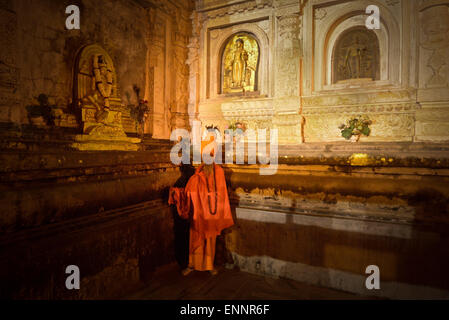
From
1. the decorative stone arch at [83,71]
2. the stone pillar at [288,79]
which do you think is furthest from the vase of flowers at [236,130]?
the decorative stone arch at [83,71]

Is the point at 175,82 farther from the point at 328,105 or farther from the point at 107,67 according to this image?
the point at 328,105

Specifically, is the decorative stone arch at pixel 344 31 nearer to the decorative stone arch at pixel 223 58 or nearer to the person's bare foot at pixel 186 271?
the decorative stone arch at pixel 223 58

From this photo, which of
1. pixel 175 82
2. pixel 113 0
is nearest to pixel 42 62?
pixel 113 0

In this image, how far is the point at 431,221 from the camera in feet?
8.38

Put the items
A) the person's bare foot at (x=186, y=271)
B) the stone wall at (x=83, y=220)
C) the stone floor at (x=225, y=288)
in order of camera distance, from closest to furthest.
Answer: the stone wall at (x=83, y=220)
the stone floor at (x=225, y=288)
the person's bare foot at (x=186, y=271)

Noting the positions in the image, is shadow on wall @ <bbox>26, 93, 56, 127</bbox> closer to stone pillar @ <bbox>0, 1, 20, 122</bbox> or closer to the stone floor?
stone pillar @ <bbox>0, 1, 20, 122</bbox>

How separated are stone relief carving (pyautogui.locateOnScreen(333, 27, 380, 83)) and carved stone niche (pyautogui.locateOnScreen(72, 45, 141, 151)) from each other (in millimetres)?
5589

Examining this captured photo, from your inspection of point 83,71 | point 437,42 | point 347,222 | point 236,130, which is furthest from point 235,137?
point 437,42

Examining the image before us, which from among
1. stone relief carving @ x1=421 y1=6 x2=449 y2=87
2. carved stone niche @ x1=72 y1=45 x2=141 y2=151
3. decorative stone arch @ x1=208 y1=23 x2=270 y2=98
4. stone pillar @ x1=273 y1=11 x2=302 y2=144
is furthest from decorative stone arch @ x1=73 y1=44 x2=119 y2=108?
stone relief carving @ x1=421 y1=6 x2=449 y2=87

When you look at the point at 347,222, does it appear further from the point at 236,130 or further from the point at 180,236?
the point at 236,130

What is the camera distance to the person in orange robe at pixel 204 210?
3170mm

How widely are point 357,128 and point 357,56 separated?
6.80 feet

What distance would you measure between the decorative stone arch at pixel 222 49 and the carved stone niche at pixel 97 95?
3.60m
